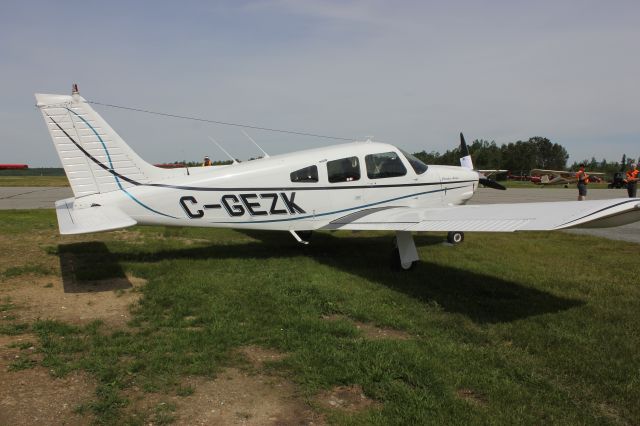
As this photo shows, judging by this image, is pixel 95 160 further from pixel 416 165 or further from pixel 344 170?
pixel 416 165

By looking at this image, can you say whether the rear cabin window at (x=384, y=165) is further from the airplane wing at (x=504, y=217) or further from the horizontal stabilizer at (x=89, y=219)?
the horizontal stabilizer at (x=89, y=219)

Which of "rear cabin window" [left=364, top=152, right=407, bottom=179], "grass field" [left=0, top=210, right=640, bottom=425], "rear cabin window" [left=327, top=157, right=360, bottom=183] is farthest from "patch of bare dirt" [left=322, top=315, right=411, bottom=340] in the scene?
"rear cabin window" [left=364, top=152, right=407, bottom=179]

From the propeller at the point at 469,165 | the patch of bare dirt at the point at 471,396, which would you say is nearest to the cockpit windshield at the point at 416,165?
the propeller at the point at 469,165

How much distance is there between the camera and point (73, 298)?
6012 mm

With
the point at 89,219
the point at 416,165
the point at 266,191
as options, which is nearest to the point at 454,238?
the point at 416,165

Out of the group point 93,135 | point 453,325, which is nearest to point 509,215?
point 453,325

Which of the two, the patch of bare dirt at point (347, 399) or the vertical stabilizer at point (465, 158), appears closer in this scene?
the patch of bare dirt at point (347, 399)

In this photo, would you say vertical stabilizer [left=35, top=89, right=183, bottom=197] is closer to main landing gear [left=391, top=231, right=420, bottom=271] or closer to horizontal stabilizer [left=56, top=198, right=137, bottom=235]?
horizontal stabilizer [left=56, top=198, right=137, bottom=235]

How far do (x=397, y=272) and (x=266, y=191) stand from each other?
276cm

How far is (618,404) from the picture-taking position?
3443 mm

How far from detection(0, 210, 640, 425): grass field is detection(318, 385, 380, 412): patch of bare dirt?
6cm

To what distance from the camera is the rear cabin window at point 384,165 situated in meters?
8.70

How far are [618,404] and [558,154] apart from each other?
365ft

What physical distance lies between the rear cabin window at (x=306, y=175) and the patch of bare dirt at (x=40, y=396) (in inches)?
204
